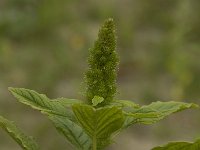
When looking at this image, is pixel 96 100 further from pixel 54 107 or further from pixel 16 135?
pixel 16 135

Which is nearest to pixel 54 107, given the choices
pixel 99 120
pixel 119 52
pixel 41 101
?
pixel 41 101

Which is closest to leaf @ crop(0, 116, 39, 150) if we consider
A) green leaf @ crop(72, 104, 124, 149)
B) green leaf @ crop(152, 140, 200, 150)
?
green leaf @ crop(72, 104, 124, 149)

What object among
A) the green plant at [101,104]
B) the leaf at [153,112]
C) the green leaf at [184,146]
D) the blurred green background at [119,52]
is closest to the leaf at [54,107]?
the green plant at [101,104]

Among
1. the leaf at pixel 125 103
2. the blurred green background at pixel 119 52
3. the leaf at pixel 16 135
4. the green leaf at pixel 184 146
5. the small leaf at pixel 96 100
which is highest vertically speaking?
the blurred green background at pixel 119 52

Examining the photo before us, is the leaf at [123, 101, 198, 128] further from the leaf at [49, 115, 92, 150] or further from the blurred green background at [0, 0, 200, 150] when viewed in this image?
the blurred green background at [0, 0, 200, 150]

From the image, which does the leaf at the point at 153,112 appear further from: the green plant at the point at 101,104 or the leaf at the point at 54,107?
the leaf at the point at 54,107

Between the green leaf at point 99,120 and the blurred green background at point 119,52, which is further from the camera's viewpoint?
the blurred green background at point 119,52

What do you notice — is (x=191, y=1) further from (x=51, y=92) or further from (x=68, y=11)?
(x=51, y=92)
